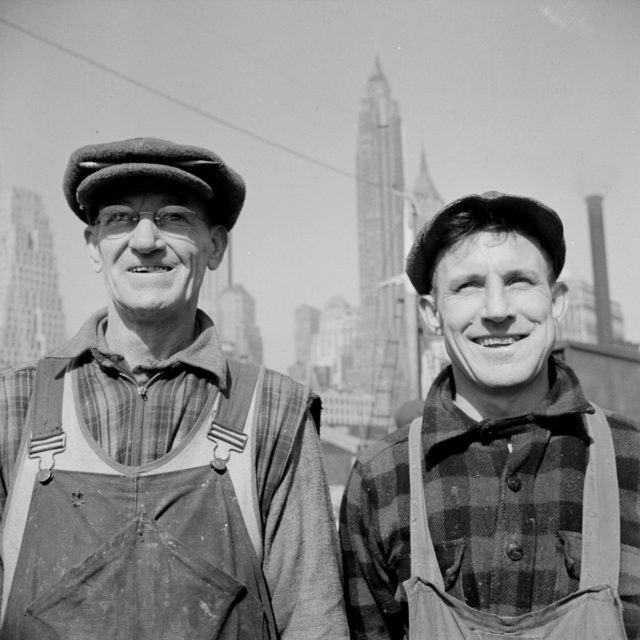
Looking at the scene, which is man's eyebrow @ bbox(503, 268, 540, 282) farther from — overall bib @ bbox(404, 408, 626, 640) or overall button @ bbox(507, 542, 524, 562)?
overall button @ bbox(507, 542, 524, 562)

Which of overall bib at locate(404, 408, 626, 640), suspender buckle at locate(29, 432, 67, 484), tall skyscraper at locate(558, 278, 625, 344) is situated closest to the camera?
overall bib at locate(404, 408, 626, 640)

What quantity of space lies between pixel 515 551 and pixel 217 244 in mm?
1318

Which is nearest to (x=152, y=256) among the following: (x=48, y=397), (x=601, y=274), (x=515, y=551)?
(x=48, y=397)

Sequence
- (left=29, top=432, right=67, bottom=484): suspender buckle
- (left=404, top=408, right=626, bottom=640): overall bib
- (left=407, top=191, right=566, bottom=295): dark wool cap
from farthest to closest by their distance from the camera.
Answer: (left=407, top=191, right=566, bottom=295): dark wool cap
(left=29, top=432, right=67, bottom=484): suspender buckle
(left=404, top=408, right=626, bottom=640): overall bib

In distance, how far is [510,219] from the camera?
6.97 ft

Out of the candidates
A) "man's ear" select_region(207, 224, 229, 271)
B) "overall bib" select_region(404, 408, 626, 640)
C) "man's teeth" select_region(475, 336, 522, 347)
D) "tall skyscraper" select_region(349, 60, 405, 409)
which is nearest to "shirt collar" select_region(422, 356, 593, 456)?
"overall bib" select_region(404, 408, 626, 640)

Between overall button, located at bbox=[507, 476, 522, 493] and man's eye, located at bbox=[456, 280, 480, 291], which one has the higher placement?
man's eye, located at bbox=[456, 280, 480, 291]

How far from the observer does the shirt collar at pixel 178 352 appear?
79.1 inches

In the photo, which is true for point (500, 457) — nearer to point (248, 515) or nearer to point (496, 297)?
point (496, 297)

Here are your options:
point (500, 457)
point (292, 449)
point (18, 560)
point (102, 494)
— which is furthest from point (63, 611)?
point (500, 457)

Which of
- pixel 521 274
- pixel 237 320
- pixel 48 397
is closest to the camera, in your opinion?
pixel 48 397

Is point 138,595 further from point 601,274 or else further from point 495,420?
point 601,274

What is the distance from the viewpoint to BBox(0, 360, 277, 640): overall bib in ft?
5.65

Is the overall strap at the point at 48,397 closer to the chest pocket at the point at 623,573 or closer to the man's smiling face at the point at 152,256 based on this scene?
the man's smiling face at the point at 152,256
